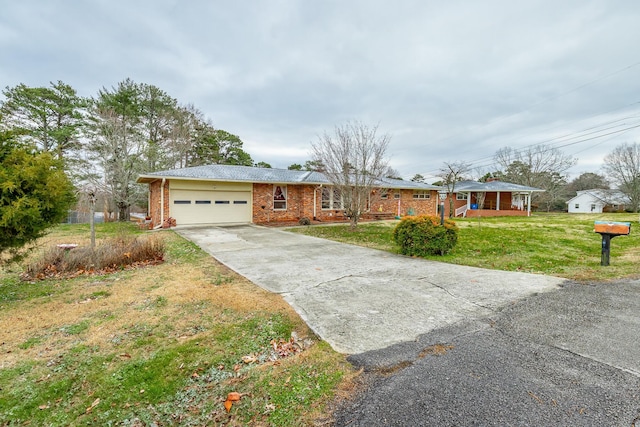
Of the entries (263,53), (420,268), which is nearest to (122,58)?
Answer: (263,53)

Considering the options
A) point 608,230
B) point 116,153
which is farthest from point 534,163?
point 116,153

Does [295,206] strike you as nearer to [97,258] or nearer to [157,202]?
[157,202]

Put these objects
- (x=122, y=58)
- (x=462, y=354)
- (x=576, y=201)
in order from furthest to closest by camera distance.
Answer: (x=576, y=201), (x=122, y=58), (x=462, y=354)

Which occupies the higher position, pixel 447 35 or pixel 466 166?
pixel 447 35

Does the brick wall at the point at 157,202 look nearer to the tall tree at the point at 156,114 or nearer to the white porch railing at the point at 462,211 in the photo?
the tall tree at the point at 156,114

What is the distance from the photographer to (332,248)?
27.8 feet

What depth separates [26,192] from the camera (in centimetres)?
383

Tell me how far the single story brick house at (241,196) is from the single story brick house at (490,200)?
10118 mm

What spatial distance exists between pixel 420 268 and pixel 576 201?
50431 mm

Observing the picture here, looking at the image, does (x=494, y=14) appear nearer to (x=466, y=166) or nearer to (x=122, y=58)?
(x=122, y=58)

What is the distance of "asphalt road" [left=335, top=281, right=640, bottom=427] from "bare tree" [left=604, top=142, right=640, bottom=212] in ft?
132

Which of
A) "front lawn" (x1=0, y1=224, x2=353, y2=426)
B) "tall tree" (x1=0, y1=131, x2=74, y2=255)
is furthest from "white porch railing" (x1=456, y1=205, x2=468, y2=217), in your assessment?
"tall tree" (x1=0, y1=131, x2=74, y2=255)

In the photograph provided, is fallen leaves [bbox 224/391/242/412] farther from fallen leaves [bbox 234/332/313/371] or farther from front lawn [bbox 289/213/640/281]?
front lawn [bbox 289/213/640/281]

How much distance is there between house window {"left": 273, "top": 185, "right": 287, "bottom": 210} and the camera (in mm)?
16438
